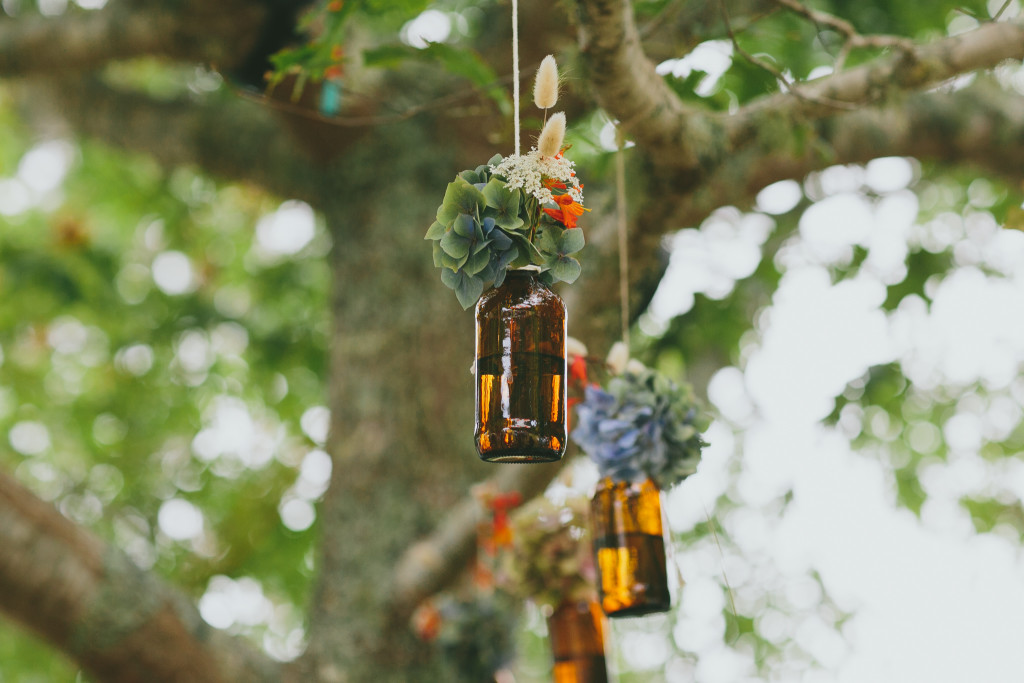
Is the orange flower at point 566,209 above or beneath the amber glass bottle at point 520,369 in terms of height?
above

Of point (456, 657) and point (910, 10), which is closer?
point (456, 657)

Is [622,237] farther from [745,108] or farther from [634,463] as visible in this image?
[634,463]

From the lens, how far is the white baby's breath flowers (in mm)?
1006

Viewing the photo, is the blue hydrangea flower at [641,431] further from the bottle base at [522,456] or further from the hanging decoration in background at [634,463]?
the bottle base at [522,456]

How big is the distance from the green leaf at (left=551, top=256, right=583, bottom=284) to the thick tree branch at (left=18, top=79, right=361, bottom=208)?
2.25m

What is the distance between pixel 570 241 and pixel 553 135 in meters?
0.14

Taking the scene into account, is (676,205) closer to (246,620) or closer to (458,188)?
(458,188)

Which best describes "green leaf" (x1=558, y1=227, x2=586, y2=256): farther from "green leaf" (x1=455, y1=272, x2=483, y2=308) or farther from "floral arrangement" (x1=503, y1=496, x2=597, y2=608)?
"floral arrangement" (x1=503, y1=496, x2=597, y2=608)

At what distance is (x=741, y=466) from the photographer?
5168 mm

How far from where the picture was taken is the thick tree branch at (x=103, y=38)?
2.82m

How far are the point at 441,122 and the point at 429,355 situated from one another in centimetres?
86

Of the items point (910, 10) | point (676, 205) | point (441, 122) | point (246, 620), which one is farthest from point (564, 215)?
point (246, 620)

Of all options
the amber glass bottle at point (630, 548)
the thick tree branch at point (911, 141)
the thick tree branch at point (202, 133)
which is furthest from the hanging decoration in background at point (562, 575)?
the thick tree branch at point (202, 133)

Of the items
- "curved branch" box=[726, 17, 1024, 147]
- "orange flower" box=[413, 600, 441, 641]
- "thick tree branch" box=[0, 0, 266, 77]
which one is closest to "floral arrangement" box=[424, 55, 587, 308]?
"curved branch" box=[726, 17, 1024, 147]
